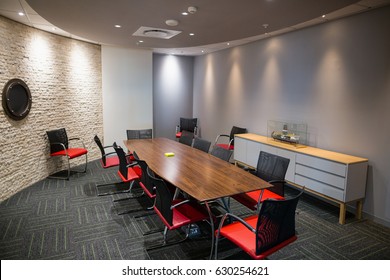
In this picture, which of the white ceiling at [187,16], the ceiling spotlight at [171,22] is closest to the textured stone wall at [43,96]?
the white ceiling at [187,16]

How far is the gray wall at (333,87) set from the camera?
3408mm

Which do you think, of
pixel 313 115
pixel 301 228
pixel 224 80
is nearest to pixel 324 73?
pixel 313 115

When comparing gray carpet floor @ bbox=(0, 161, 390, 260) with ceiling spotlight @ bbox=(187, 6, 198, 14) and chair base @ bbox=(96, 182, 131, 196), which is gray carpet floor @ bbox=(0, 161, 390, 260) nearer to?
chair base @ bbox=(96, 182, 131, 196)

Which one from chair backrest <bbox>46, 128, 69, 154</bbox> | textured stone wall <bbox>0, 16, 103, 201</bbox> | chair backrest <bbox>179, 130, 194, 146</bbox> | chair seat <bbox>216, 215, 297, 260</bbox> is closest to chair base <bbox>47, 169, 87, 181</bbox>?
textured stone wall <bbox>0, 16, 103, 201</bbox>

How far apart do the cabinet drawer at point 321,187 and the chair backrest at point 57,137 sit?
14.2ft

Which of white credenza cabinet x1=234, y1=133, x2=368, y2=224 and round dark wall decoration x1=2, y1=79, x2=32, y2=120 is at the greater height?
round dark wall decoration x1=2, y1=79, x2=32, y2=120

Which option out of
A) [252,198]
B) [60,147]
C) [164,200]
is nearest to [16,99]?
[60,147]

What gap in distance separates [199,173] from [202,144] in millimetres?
1361

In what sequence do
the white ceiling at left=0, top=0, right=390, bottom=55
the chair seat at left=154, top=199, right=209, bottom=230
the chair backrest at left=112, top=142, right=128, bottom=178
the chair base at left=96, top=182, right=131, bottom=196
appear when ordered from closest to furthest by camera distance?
the chair seat at left=154, top=199, right=209, bottom=230 → the white ceiling at left=0, top=0, right=390, bottom=55 → the chair backrest at left=112, top=142, right=128, bottom=178 → the chair base at left=96, top=182, right=131, bottom=196

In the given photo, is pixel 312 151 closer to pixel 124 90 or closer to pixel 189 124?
pixel 189 124

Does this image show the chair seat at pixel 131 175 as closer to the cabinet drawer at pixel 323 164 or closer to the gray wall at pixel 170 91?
the cabinet drawer at pixel 323 164

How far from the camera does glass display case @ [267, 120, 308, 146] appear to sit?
4.46 metres

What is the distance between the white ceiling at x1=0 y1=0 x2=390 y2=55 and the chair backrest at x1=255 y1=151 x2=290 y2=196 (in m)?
1.72

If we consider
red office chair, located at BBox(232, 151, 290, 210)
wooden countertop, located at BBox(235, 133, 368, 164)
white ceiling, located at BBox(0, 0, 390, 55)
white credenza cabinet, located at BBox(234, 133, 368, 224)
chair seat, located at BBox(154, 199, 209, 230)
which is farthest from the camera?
wooden countertop, located at BBox(235, 133, 368, 164)
